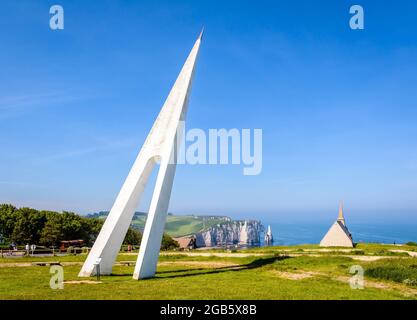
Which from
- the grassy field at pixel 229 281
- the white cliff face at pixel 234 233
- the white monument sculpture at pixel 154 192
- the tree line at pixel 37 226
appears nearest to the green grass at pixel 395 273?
the grassy field at pixel 229 281

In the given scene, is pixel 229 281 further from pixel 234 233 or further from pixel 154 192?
pixel 234 233

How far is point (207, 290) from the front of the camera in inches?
575

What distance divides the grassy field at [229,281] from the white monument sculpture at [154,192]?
956 millimetres

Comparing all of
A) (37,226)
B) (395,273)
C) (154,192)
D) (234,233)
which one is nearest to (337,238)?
(395,273)

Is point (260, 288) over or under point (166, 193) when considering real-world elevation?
under

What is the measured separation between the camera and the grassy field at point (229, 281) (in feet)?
45.3

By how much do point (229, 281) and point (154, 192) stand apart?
5074 mm

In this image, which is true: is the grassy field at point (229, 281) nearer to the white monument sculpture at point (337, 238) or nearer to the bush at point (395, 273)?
the bush at point (395, 273)

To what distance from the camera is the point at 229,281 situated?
56.5 feet

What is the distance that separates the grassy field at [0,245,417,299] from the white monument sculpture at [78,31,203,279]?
37.6 inches

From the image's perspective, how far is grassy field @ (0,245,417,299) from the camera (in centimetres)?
1381
